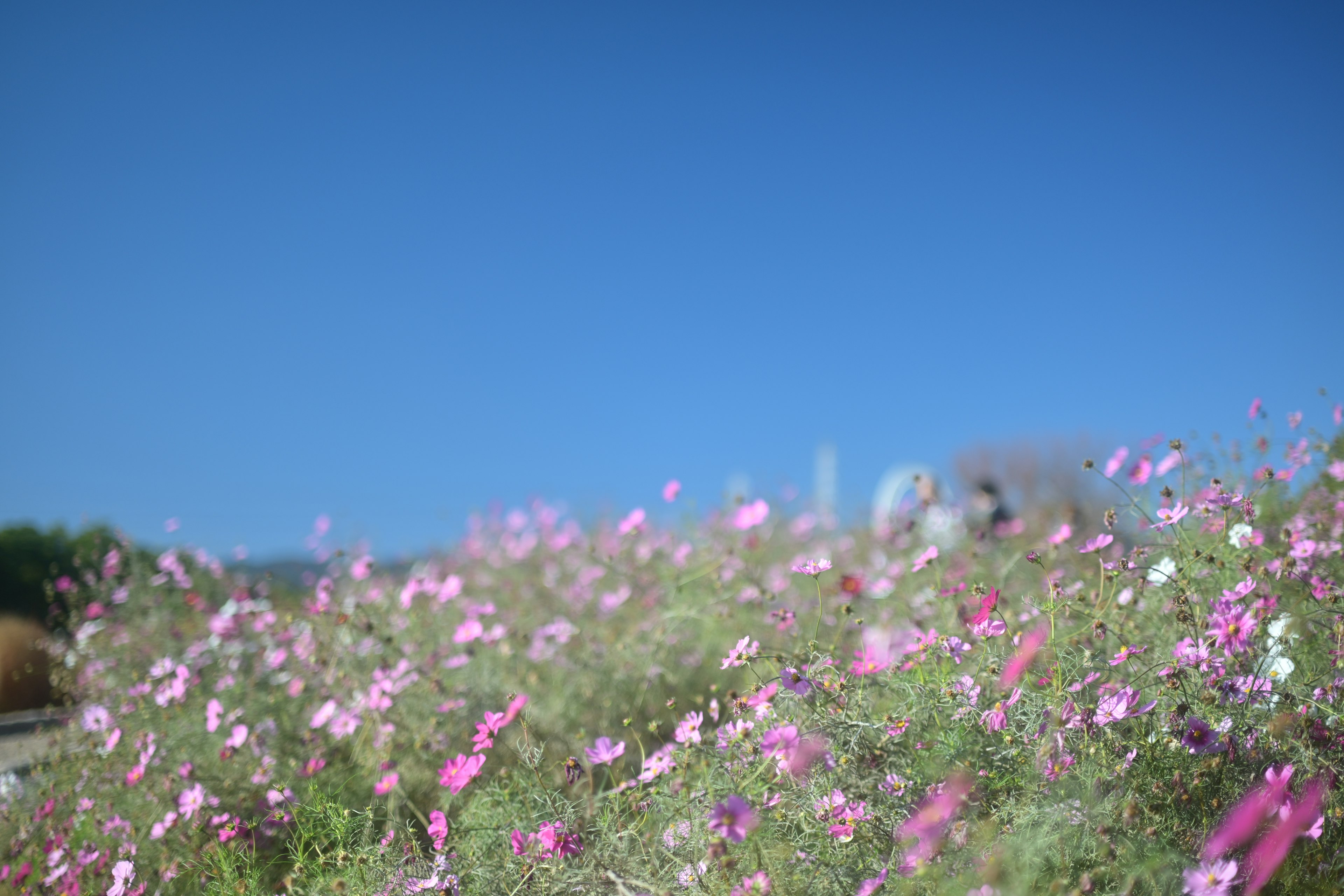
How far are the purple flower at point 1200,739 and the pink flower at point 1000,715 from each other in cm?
32

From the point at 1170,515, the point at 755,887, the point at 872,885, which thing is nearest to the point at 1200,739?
the point at 1170,515

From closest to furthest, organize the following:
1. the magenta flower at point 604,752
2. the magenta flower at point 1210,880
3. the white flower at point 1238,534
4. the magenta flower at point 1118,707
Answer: the magenta flower at point 1210,880, the magenta flower at point 1118,707, the magenta flower at point 604,752, the white flower at point 1238,534

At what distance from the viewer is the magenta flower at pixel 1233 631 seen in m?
2.03

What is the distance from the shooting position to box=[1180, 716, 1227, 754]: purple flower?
1872 millimetres

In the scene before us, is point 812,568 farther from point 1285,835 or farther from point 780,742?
point 1285,835

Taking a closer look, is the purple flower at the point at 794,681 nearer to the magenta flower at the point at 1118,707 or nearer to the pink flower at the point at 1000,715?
the pink flower at the point at 1000,715

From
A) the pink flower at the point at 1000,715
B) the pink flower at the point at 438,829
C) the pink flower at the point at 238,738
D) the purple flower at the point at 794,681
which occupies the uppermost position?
the pink flower at the point at 238,738

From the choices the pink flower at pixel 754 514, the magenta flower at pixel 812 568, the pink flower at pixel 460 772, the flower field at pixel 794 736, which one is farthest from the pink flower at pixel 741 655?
the pink flower at pixel 754 514

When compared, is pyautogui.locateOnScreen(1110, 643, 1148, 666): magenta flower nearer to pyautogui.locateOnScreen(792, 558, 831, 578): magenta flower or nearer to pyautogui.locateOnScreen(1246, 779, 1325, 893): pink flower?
pyautogui.locateOnScreen(1246, 779, 1325, 893): pink flower

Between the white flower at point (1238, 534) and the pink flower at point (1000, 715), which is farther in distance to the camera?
the white flower at point (1238, 534)

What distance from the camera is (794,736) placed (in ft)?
6.31

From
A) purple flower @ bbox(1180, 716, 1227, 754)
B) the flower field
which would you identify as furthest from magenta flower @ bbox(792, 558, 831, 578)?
purple flower @ bbox(1180, 716, 1227, 754)

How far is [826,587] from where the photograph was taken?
428cm

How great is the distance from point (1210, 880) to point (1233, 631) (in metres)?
0.59
